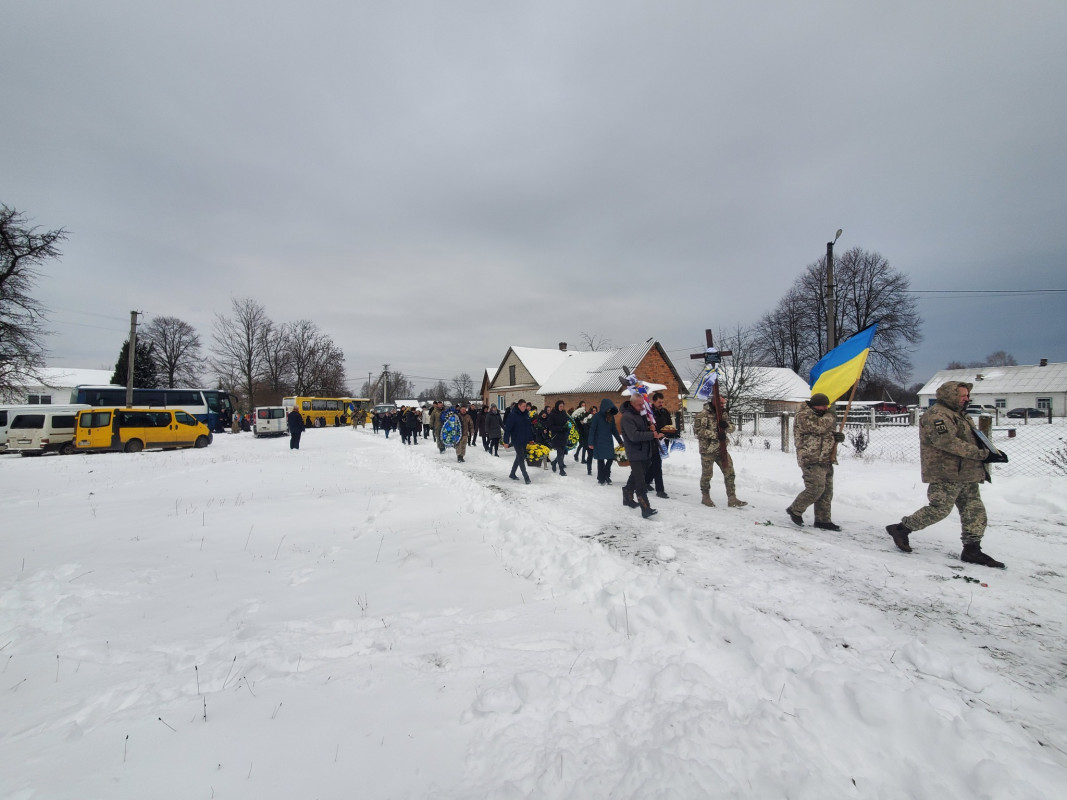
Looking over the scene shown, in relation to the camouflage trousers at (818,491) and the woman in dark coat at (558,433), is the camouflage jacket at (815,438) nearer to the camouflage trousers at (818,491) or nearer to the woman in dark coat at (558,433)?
the camouflage trousers at (818,491)

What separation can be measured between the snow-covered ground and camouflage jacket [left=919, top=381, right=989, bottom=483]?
2.94 ft

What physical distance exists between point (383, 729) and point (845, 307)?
48.9 meters

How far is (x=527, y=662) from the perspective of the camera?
2.88 m

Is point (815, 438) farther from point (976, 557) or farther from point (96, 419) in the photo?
point (96, 419)

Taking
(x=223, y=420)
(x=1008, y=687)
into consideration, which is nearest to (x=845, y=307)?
(x=1008, y=687)

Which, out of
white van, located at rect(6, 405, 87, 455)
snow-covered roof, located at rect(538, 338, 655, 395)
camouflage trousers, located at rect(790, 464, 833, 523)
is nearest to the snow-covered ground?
camouflage trousers, located at rect(790, 464, 833, 523)

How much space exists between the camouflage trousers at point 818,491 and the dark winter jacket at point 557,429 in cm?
614

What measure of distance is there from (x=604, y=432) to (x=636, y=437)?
8.96ft

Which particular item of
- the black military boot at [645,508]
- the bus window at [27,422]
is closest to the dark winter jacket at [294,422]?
the bus window at [27,422]

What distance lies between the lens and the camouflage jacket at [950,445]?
4633mm

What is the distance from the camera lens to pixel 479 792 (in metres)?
1.94

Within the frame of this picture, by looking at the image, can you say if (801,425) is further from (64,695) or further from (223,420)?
(223,420)

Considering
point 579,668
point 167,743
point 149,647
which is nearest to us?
point 167,743

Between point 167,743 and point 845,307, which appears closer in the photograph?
point 167,743
